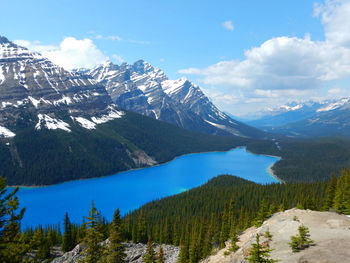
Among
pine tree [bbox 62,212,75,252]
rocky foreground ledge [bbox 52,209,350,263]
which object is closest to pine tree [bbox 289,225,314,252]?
rocky foreground ledge [bbox 52,209,350,263]

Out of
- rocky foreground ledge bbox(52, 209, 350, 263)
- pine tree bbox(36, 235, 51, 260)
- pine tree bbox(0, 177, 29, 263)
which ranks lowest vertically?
pine tree bbox(36, 235, 51, 260)

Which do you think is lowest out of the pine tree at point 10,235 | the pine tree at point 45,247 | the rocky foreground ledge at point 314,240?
the pine tree at point 45,247

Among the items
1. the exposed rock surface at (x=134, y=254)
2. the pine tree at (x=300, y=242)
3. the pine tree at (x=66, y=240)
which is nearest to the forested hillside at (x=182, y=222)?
the pine tree at (x=66, y=240)

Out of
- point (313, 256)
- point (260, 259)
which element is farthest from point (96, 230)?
point (313, 256)

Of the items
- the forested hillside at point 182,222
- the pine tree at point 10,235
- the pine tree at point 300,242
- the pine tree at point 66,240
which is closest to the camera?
the pine tree at point 10,235

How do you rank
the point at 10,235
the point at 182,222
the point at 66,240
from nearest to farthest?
1. the point at 10,235
2. the point at 66,240
3. the point at 182,222

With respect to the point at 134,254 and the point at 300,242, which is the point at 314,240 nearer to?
the point at 300,242

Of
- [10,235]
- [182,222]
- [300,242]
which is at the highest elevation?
[10,235]

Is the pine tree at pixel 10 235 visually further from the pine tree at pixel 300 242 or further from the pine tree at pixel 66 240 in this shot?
the pine tree at pixel 66 240

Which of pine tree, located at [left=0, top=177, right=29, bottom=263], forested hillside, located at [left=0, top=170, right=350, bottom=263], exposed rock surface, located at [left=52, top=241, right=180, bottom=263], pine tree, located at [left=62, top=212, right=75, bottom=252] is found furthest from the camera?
pine tree, located at [left=62, top=212, right=75, bottom=252]

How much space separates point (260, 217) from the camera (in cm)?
5981

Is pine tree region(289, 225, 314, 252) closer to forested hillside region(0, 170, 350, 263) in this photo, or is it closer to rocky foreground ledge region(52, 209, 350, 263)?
rocky foreground ledge region(52, 209, 350, 263)

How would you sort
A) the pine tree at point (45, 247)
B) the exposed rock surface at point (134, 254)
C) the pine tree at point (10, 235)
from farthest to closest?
the pine tree at point (45, 247) < the exposed rock surface at point (134, 254) < the pine tree at point (10, 235)

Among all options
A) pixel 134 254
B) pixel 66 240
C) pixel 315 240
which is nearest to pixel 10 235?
pixel 315 240
